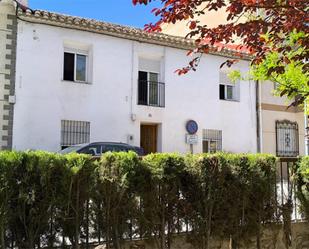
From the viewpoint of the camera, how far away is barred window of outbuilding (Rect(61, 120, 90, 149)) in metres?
16.4

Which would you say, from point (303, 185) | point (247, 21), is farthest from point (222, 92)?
point (247, 21)

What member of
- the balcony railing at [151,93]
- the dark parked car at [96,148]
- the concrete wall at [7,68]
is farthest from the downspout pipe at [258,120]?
the concrete wall at [7,68]

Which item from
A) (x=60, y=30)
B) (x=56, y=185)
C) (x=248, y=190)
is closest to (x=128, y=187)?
(x=56, y=185)

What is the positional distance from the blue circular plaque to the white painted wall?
0.80 feet

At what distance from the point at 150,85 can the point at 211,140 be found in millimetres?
3673

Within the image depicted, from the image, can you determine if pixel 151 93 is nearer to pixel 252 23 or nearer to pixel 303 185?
pixel 303 185

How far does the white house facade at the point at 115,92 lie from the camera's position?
624 inches

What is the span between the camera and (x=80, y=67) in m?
17.3

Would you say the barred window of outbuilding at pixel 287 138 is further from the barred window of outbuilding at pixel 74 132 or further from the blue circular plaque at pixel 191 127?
the barred window of outbuilding at pixel 74 132

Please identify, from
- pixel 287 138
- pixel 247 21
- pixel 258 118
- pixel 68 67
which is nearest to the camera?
pixel 247 21

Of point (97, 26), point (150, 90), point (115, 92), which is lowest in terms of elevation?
point (115, 92)

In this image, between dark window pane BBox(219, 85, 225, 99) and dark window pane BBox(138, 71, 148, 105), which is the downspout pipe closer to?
dark window pane BBox(219, 85, 225, 99)

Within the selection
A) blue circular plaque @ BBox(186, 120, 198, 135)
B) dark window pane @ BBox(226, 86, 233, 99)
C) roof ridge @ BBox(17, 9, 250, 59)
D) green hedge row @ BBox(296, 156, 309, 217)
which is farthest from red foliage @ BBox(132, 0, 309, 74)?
dark window pane @ BBox(226, 86, 233, 99)

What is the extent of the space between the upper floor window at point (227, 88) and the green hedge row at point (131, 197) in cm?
1390
